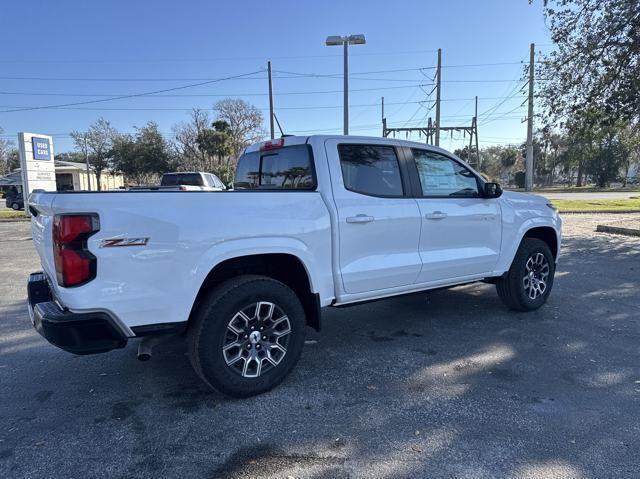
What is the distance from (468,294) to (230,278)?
404cm

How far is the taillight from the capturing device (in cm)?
274

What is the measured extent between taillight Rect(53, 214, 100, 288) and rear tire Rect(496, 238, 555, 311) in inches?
170

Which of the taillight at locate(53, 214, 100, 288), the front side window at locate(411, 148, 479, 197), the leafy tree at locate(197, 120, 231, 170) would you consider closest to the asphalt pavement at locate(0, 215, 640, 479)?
the taillight at locate(53, 214, 100, 288)

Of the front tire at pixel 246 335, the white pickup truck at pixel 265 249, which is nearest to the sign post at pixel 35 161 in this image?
the white pickup truck at pixel 265 249

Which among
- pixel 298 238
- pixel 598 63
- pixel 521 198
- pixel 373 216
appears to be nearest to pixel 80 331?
pixel 298 238

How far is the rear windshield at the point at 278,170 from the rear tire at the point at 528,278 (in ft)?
9.12

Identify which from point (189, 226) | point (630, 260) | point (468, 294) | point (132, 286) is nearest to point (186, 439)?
point (132, 286)

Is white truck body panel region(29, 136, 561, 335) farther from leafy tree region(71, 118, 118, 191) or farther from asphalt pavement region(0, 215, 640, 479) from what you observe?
leafy tree region(71, 118, 118, 191)

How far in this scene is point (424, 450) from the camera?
9.04 ft

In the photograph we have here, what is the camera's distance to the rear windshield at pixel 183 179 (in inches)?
687

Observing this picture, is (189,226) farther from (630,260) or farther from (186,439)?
(630,260)

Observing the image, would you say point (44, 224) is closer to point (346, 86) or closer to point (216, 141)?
point (346, 86)

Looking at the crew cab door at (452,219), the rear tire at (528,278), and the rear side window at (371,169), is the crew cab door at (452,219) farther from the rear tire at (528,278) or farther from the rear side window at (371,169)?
the rear tire at (528,278)

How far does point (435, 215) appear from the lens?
444 cm
